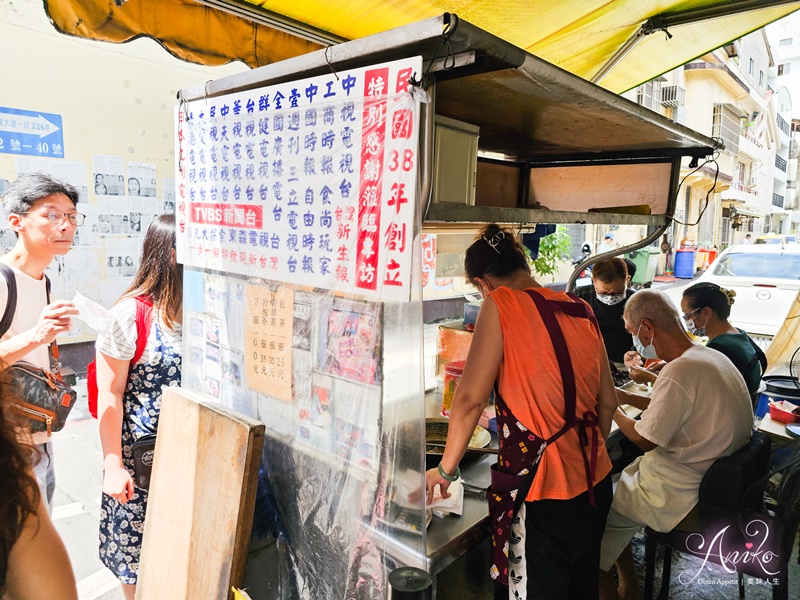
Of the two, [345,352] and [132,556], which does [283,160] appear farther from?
[132,556]

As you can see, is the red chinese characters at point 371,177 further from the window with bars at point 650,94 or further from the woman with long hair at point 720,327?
the window with bars at point 650,94

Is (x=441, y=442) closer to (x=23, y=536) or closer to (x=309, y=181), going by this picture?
(x=309, y=181)

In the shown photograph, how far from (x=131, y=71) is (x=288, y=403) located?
5.67 meters

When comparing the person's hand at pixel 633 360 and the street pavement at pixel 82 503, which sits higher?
the person's hand at pixel 633 360

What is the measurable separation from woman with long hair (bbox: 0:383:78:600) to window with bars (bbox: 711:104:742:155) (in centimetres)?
2578

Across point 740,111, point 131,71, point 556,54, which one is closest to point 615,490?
point 556,54

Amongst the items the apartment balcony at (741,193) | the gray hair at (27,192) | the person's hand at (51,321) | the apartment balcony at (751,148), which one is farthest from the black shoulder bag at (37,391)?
the apartment balcony at (751,148)

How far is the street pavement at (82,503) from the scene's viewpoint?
115 inches

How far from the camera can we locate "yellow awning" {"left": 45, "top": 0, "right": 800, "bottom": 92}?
1941mm

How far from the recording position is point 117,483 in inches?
77.6

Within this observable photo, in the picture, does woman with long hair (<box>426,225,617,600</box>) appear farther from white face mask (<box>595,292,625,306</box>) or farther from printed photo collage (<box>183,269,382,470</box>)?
white face mask (<box>595,292,625,306</box>)

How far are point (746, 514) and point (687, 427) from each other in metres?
0.45

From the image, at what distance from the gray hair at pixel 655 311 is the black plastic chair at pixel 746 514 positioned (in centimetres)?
62

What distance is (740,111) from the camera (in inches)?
1035
